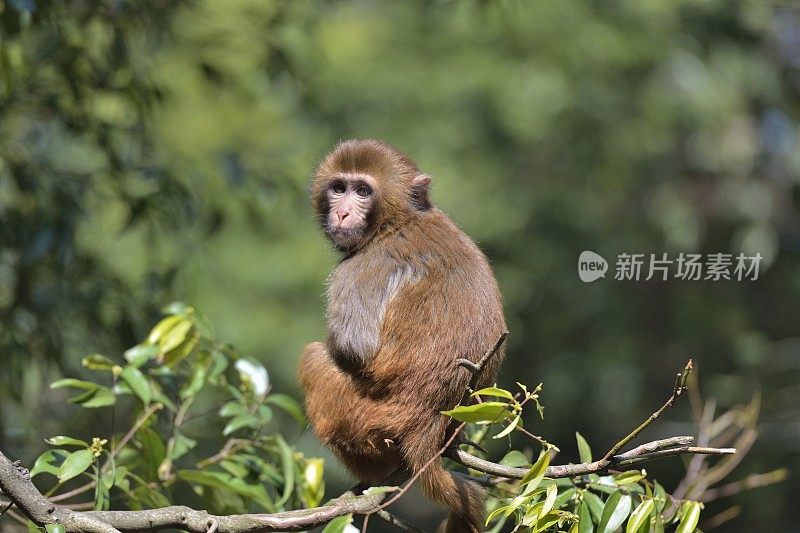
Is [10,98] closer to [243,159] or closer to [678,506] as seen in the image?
[243,159]

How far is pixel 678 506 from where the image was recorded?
145 inches

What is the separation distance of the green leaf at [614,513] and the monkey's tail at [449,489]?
0.78 meters

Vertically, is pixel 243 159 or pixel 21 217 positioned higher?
pixel 243 159

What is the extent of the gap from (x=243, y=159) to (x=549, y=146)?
8032 millimetres

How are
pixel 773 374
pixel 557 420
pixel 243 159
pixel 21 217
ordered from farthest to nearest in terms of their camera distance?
pixel 557 420 → pixel 773 374 → pixel 243 159 → pixel 21 217

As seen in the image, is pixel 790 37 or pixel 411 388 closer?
pixel 411 388

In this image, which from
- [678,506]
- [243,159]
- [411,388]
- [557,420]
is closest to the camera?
[678,506]

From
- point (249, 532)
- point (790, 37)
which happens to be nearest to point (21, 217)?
point (249, 532)

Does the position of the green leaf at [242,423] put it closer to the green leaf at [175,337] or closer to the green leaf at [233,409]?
the green leaf at [233,409]

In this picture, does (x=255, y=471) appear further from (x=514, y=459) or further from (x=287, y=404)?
(x=514, y=459)

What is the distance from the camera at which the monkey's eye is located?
5309 millimetres

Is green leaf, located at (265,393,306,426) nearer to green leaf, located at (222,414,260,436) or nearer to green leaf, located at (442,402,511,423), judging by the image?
green leaf, located at (222,414,260,436)

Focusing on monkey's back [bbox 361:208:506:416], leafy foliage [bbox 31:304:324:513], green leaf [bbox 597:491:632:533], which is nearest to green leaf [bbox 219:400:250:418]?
leafy foliage [bbox 31:304:324:513]

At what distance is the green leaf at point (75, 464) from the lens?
343 cm
